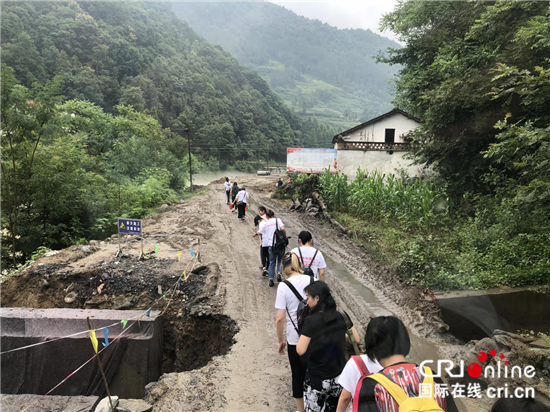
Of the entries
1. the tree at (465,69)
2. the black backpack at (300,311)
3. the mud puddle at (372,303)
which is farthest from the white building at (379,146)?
the black backpack at (300,311)

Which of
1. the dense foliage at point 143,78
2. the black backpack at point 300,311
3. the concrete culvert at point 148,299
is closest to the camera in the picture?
the black backpack at point 300,311

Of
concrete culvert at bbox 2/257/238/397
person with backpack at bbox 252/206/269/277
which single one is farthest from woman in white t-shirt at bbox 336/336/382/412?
person with backpack at bbox 252/206/269/277

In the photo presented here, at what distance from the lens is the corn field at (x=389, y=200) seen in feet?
35.4

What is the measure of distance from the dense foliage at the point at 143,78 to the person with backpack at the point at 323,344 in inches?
1819

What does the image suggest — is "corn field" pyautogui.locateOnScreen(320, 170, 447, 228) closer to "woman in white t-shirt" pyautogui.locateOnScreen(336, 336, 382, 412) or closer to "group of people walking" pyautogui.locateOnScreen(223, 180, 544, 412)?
"group of people walking" pyautogui.locateOnScreen(223, 180, 544, 412)

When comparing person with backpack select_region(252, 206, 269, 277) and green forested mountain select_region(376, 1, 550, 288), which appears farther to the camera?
person with backpack select_region(252, 206, 269, 277)

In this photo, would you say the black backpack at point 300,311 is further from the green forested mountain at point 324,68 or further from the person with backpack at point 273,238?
the green forested mountain at point 324,68

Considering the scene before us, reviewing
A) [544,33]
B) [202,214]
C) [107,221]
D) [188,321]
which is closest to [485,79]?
[544,33]

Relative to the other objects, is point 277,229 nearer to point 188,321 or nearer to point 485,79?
point 188,321

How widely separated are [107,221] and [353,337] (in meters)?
13.7

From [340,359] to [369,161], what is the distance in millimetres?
18518

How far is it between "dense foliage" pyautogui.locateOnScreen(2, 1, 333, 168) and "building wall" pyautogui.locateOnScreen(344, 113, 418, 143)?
86.1 feet

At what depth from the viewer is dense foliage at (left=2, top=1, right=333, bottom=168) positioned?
163ft

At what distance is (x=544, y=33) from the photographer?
6.98m
